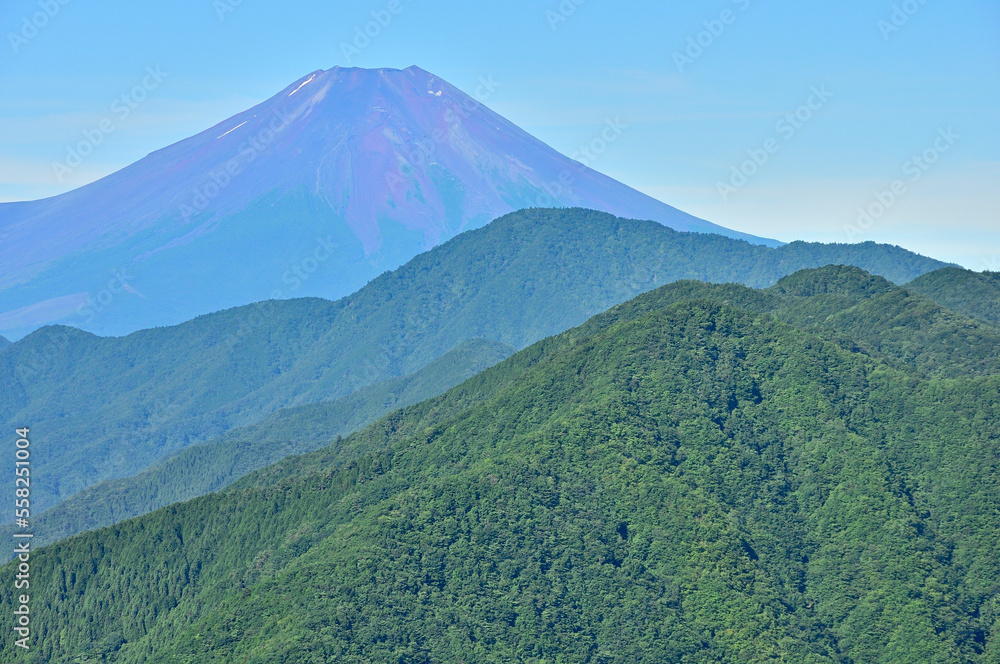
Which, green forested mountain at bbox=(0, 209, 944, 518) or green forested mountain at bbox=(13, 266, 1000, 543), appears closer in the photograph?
green forested mountain at bbox=(13, 266, 1000, 543)

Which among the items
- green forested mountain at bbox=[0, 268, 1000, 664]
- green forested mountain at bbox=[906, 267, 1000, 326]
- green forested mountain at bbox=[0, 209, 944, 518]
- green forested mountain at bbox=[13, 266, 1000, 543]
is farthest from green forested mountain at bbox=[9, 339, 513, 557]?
green forested mountain at bbox=[906, 267, 1000, 326]

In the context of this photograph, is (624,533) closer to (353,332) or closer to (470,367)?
(470,367)

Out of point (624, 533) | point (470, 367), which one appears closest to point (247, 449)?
point (470, 367)

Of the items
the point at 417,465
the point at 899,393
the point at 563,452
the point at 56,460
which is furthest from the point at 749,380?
the point at 56,460

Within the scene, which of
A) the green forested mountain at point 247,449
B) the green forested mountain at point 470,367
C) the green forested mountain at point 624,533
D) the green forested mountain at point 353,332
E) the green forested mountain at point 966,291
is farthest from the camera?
the green forested mountain at point 353,332

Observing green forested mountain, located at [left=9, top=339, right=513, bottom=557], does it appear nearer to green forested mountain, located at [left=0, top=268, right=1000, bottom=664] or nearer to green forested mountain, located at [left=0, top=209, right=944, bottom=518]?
green forested mountain, located at [left=0, top=209, right=944, bottom=518]

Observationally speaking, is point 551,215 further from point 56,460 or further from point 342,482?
point 342,482

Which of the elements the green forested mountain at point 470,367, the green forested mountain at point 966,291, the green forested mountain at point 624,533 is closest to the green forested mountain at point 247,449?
the green forested mountain at point 470,367

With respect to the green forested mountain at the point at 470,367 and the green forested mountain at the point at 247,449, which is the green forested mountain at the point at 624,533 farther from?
the green forested mountain at the point at 247,449
